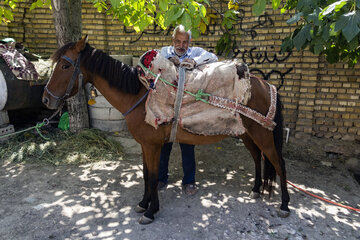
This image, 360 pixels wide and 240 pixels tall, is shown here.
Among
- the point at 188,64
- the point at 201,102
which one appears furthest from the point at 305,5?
the point at 201,102

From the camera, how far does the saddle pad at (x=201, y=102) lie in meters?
2.53

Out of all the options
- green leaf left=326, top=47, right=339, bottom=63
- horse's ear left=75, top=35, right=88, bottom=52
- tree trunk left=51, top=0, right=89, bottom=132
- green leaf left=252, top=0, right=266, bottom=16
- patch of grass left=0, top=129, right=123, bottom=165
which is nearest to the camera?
green leaf left=252, top=0, right=266, bottom=16

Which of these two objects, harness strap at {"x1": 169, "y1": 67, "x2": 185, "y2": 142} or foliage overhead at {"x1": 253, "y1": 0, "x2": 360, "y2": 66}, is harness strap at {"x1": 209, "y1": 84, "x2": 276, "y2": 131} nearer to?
harness strap at {"x1": 169, "y1": 67, "x2": 185, "y2": 142}

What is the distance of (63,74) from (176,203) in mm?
1935

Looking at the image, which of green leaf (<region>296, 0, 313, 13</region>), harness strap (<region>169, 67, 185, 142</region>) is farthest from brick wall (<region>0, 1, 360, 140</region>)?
harness strap (<region>169, 67, 185, 142</region>)

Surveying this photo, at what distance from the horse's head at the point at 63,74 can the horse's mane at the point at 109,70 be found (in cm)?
5

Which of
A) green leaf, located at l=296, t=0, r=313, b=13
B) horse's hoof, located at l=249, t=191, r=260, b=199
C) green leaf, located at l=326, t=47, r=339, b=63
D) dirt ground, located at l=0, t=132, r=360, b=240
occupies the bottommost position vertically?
dirt ground, located at l=0, t=132, r=360, b=240

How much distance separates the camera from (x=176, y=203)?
3115 mm

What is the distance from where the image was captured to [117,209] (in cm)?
297

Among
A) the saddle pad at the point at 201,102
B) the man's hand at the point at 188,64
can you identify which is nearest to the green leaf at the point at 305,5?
the saddle pad at the point at 201,102

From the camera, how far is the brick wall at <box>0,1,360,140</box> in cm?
454

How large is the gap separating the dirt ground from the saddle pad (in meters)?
1.01

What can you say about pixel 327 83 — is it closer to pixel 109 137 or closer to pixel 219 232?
pixel 219 232

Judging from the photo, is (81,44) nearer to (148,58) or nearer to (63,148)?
(148,58)
